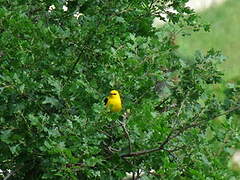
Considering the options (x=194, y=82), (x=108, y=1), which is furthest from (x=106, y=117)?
(x=194, y=82)

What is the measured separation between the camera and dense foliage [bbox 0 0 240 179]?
3908 mm

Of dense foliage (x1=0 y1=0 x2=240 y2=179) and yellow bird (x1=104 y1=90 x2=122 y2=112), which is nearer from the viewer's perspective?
dense foliage (x1=0 y1=0 x2=240 y2=179)

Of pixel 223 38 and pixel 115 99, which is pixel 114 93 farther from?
pixel 223 38

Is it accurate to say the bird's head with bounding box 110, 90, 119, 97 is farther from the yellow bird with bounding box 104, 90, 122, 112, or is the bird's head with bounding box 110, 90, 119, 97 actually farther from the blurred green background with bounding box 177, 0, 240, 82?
the blurred green background with bounding box 177, 0, 240, 82

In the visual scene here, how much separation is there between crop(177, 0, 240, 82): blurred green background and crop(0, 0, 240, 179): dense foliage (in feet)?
39.5

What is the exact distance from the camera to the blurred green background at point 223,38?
708 inches

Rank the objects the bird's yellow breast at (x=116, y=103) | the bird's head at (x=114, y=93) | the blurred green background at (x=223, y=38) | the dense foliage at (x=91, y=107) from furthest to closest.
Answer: the blurred green background at (x=223, y=38)
the bird's head at (x=114, y=93)
the bird's yellow breast at (x=116, y=103)
the dense foliage at (x=91, y=107)

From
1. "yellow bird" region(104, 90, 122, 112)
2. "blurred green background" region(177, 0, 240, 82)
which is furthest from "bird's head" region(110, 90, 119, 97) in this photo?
"blurred green background" region(177, 0, 240, 82)

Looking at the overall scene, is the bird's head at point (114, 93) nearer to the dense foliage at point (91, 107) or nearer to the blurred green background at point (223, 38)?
the dense foliage at point (91, 107)

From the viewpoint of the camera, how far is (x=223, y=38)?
20.5m

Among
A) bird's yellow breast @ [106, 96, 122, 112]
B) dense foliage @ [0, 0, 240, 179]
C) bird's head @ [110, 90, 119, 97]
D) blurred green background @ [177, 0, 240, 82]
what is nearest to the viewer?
dense foliage @ [0, 0, 240, 179]

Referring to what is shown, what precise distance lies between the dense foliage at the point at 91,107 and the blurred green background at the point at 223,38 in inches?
473

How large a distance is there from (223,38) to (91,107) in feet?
55.4

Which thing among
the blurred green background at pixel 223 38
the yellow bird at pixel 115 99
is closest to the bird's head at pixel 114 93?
the yellow bird at pixel 115 99
